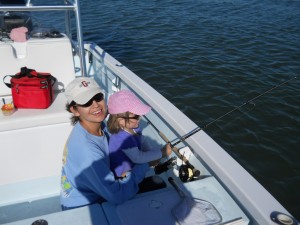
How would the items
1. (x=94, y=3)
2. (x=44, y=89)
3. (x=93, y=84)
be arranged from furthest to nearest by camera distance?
(x=94, y=3), (x=44, y=89), (x=93, y=84)

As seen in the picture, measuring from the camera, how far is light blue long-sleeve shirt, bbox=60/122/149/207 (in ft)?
5.62

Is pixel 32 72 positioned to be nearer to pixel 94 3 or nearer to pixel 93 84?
pixel 93 84

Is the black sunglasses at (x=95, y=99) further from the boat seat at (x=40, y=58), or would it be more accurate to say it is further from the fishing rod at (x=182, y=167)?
the boat seat at (x=40, y=58)

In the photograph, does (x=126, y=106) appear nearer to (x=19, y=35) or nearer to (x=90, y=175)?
(x=90, y=175)

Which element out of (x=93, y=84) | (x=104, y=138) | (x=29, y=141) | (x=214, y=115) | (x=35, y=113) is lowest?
(x=214, y=115)

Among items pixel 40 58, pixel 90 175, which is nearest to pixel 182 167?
pixel 90 175

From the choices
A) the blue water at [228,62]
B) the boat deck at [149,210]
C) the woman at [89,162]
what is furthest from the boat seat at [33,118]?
the blue water at [228,62]

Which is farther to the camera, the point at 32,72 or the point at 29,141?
the point at 32,72

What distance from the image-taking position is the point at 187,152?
8.25ft

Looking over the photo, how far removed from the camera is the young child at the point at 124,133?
203 centimetres

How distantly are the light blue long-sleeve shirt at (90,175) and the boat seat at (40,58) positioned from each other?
1567mm

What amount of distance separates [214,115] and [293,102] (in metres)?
1.61

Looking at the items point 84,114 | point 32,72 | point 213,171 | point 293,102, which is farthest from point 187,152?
point 293,102

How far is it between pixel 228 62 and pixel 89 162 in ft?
21.2
